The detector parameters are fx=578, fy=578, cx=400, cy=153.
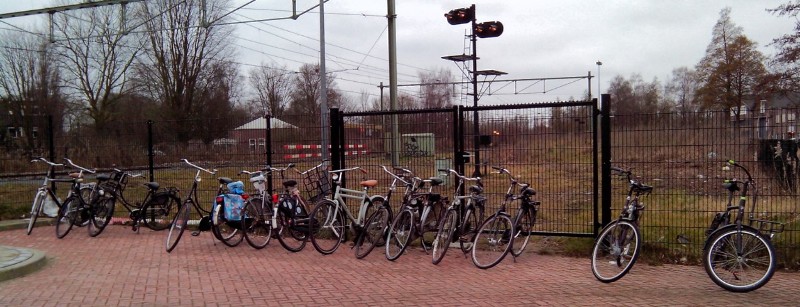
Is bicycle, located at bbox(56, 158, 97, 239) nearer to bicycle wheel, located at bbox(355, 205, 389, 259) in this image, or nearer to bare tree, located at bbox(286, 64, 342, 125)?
bicycle wheel, located at bbox(355, 205, 389, 259)

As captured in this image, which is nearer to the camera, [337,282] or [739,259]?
[739,259]

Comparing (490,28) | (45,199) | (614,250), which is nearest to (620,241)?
(614,250)

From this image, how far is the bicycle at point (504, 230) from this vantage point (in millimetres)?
6660

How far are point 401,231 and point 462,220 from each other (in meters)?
0.77

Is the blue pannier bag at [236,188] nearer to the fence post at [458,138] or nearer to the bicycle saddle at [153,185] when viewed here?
the bicycle saddle at [153,185]

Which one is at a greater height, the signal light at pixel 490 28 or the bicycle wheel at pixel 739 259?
the signal light at pixel 490 28

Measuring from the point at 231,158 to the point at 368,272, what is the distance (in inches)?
158

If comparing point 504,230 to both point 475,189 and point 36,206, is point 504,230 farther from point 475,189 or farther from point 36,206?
point 36,206

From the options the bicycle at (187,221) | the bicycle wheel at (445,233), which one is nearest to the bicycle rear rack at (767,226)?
the bicycle wheel at (445,233)

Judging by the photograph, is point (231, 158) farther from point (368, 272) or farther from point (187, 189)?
point (368, 272)

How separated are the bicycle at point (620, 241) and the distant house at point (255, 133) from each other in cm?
495

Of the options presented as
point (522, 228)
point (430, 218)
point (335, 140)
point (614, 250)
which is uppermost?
point (335, 140)

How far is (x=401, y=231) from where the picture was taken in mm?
7133

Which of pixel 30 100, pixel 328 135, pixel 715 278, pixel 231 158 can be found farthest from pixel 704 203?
pixel 30 100
